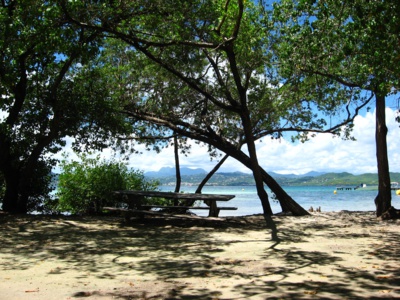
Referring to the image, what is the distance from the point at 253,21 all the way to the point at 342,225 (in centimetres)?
665

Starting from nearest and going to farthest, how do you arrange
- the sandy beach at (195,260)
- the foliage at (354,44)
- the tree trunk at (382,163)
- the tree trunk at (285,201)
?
the sandy beach at (195,260) → the foliage at (354,44) → the tree trunk at (382,163) → the tree trunk at (285,201)

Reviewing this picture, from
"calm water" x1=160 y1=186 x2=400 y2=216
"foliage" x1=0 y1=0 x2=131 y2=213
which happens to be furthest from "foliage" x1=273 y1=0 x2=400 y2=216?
"calm water" x1=160 y1=186 x2=400 y2=216

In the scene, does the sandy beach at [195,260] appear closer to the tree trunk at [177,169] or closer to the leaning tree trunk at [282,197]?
the leaning tree trunk at [282,197]

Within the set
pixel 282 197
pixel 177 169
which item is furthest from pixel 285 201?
pixel 177 169

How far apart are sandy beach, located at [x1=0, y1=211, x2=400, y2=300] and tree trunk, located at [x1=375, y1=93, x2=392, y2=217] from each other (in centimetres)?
183

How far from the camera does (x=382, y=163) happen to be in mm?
12516

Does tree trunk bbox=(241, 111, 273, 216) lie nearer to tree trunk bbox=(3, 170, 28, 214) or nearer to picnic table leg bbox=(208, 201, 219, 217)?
picnic table leg bbox=(208, 201, 219, 217)

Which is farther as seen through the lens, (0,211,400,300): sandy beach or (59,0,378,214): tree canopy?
(59,0,378,214): tree canopy

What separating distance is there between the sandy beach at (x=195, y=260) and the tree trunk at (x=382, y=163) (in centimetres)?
183

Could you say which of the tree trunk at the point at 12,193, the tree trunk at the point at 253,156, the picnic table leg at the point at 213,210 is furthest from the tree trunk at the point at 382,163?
the tree trunk at the point at 12,193

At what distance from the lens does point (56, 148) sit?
12.6 metres

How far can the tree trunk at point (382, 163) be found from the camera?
40.8ft

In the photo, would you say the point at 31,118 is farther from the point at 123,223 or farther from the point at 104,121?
the point at 123,223

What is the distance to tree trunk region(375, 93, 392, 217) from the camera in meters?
12.4
